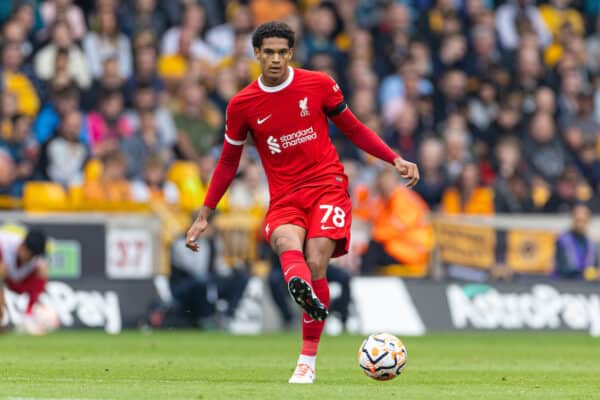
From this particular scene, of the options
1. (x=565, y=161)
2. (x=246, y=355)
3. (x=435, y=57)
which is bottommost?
(x=246, y=355)

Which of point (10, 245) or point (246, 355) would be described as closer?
point (246, 355)

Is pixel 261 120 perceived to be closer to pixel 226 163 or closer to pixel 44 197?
pixel 226 163

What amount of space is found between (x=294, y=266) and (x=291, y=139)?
108cm

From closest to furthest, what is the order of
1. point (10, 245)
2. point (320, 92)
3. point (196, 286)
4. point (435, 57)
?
point (320, 92)
point (10, 245)
point (196, 286)
point (435, 57)

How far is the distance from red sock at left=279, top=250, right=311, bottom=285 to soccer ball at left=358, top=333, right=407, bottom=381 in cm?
69

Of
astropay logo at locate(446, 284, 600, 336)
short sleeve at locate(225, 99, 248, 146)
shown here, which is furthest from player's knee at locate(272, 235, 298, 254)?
astropay logo at locate(446, 284, 600, 336)

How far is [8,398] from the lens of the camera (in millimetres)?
8992

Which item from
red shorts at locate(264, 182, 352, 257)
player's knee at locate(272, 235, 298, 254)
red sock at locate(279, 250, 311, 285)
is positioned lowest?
red sock at locate(279, 250, 311, 285)

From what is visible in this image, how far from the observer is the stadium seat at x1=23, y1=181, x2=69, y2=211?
19.6 metres

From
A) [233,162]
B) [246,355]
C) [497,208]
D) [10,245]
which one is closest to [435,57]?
[497,208]

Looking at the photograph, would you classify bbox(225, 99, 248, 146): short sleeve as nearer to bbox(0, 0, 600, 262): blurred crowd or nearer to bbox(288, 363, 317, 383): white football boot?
bbox(288, 363, 317, 383): white football boot

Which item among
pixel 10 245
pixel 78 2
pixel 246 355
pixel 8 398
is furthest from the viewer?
pixel 78 2

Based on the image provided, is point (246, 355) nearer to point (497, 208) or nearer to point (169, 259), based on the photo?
point (169, 259)

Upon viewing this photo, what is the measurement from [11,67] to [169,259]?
3647mm
